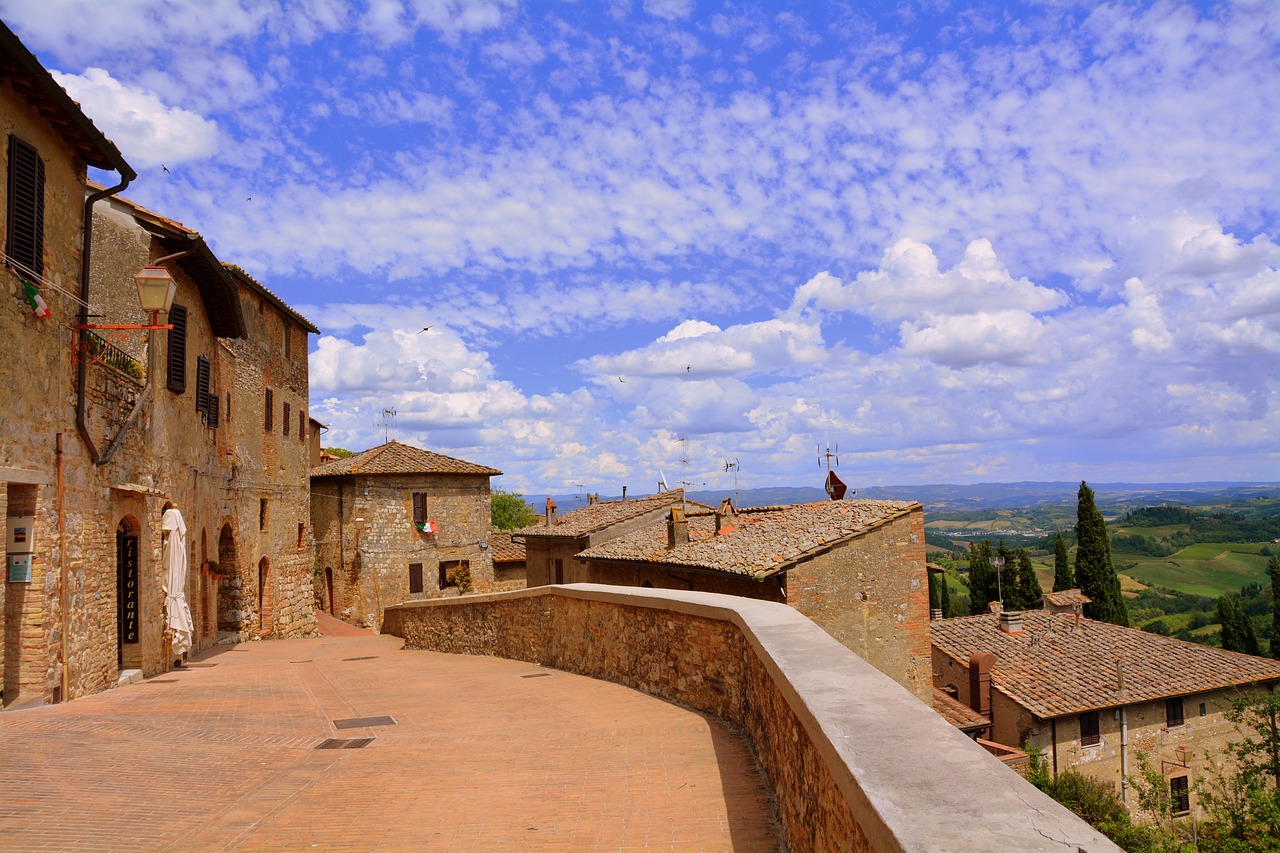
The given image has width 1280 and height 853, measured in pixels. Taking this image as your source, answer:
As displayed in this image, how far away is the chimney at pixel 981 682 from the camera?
25812mm

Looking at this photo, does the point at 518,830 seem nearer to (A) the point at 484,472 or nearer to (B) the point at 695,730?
(B) the point at 695,730

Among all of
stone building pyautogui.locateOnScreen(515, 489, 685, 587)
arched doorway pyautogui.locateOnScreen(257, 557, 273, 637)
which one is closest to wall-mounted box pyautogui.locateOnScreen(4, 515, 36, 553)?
arched doorway pyautogui.locateOnScreen(257, 557, 273, 637)

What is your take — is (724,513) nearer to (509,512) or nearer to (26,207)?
(26,207)

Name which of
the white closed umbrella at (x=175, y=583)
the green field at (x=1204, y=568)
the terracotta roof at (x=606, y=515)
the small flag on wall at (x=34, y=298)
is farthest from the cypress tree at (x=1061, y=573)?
the green field at (x=1204, y=568)

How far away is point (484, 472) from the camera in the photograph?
36.3 m

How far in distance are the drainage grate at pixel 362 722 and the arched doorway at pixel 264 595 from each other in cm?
1539

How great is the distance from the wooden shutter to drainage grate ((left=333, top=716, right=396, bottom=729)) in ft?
32.0

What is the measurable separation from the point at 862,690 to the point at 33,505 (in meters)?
9.13

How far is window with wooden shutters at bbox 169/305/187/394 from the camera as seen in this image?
15.1 metres

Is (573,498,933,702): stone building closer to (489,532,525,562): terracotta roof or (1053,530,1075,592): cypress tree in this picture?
(489,532,525,562): terracotta roof

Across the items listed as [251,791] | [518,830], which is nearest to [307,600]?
[251,791]

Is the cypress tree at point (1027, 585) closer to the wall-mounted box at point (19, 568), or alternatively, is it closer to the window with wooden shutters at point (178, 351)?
the window with wooden shutters at point (178, 351)

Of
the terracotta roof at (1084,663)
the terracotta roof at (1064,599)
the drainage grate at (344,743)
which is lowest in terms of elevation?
the terracotta roof at (1084,663)

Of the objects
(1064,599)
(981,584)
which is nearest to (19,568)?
(1064,599)
